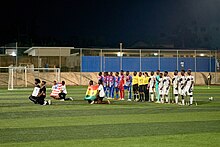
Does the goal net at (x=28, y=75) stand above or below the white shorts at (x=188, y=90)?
above

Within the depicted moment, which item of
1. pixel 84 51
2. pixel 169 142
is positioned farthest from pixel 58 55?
pixel 169 142

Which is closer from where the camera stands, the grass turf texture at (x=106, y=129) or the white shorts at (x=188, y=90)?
the grass turf texture at (x=106, y=129)

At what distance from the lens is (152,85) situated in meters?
29.0

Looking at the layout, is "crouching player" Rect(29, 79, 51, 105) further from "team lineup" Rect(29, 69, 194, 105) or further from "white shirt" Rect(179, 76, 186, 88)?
"white shirt" Rect(179, 76, 186, 88)

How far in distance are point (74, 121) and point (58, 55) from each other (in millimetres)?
44683

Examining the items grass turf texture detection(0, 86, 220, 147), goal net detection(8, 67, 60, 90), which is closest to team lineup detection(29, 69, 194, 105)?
grass turf texture detection(0, 86, 220, 147)

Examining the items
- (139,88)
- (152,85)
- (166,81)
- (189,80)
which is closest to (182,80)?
(189,80)

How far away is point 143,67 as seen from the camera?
5941 centimetres

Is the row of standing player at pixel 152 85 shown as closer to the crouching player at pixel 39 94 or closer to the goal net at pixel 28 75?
the crouching player at pixel 39 94

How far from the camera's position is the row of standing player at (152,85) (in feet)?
84.4

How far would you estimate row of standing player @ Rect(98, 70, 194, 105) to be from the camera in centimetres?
2574

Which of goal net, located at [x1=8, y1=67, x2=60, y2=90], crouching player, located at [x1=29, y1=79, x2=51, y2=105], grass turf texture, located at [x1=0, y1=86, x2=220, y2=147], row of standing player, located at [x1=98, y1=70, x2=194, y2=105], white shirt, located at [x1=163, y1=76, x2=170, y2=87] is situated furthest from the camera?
goal net, located at [x1=8, y1=67, x2=60, y2=90]

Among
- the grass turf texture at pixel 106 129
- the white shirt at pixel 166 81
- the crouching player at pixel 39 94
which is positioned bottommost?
the grass turf texture at pixel 106 129

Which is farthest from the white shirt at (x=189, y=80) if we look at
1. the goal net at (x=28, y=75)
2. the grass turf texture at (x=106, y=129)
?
the goal net at (x=28, y=75)
